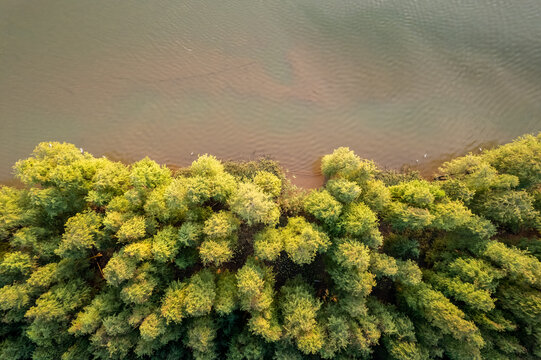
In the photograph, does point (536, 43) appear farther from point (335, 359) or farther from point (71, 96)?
point (71, 96)

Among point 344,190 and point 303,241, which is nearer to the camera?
point 303,241

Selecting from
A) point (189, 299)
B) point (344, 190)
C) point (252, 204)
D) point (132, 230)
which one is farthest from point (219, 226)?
point (344, 190)

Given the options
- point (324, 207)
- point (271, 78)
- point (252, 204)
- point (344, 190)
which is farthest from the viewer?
point (271, 78)

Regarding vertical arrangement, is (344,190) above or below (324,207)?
above

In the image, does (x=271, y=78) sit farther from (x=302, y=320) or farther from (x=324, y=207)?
(x=302, y=320)

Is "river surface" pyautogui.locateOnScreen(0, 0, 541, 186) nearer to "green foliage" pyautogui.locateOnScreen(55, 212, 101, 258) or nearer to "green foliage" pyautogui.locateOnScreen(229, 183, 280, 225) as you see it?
"green foliage" pyautogui.locateOnScreen(229, 183, 280, 225)

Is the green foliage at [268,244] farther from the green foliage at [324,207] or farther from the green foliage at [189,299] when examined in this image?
the green foliage at [189,299]

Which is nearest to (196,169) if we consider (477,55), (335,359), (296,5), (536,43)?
(335,359)

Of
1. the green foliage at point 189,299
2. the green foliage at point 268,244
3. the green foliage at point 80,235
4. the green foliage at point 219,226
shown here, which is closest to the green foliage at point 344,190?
the green foliage at point 268,244
